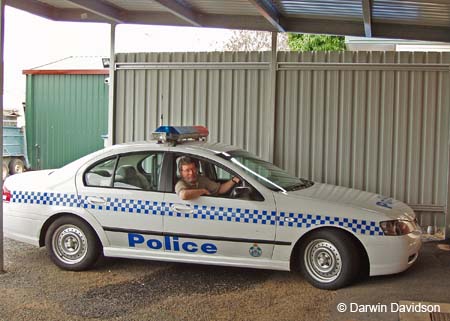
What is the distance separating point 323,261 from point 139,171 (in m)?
2.27

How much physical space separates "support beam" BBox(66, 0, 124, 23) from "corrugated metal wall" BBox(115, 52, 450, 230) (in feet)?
2.54

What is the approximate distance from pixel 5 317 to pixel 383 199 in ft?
13.6

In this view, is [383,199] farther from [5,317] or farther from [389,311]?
[5,317]

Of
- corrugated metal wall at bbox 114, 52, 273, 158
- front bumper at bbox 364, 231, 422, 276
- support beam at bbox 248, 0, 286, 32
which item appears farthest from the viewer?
corrugated metal wall at bbox 114, 52, 273, 158

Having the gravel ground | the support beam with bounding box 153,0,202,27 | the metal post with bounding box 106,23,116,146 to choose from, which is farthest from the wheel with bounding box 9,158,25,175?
the gravel ground

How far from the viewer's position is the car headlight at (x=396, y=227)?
19.8ft

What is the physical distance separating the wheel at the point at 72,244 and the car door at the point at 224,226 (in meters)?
0.93

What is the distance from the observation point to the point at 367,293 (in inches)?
231

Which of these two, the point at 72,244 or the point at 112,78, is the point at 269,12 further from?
the point at 72,244

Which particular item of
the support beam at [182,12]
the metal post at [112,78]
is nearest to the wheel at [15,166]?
the metal post at [112,78]

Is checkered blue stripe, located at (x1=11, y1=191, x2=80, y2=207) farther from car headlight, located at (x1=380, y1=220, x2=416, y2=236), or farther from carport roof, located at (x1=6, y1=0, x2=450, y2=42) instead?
car headlight, located at (x1=380, y1=220, x2=416, y2=236)

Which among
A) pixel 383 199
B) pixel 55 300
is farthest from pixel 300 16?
pixel 55 300

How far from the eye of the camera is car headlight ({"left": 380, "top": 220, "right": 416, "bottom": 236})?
6.02 meters

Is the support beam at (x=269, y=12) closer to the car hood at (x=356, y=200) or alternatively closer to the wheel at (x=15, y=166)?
the car hood at (x=356, y=200)
